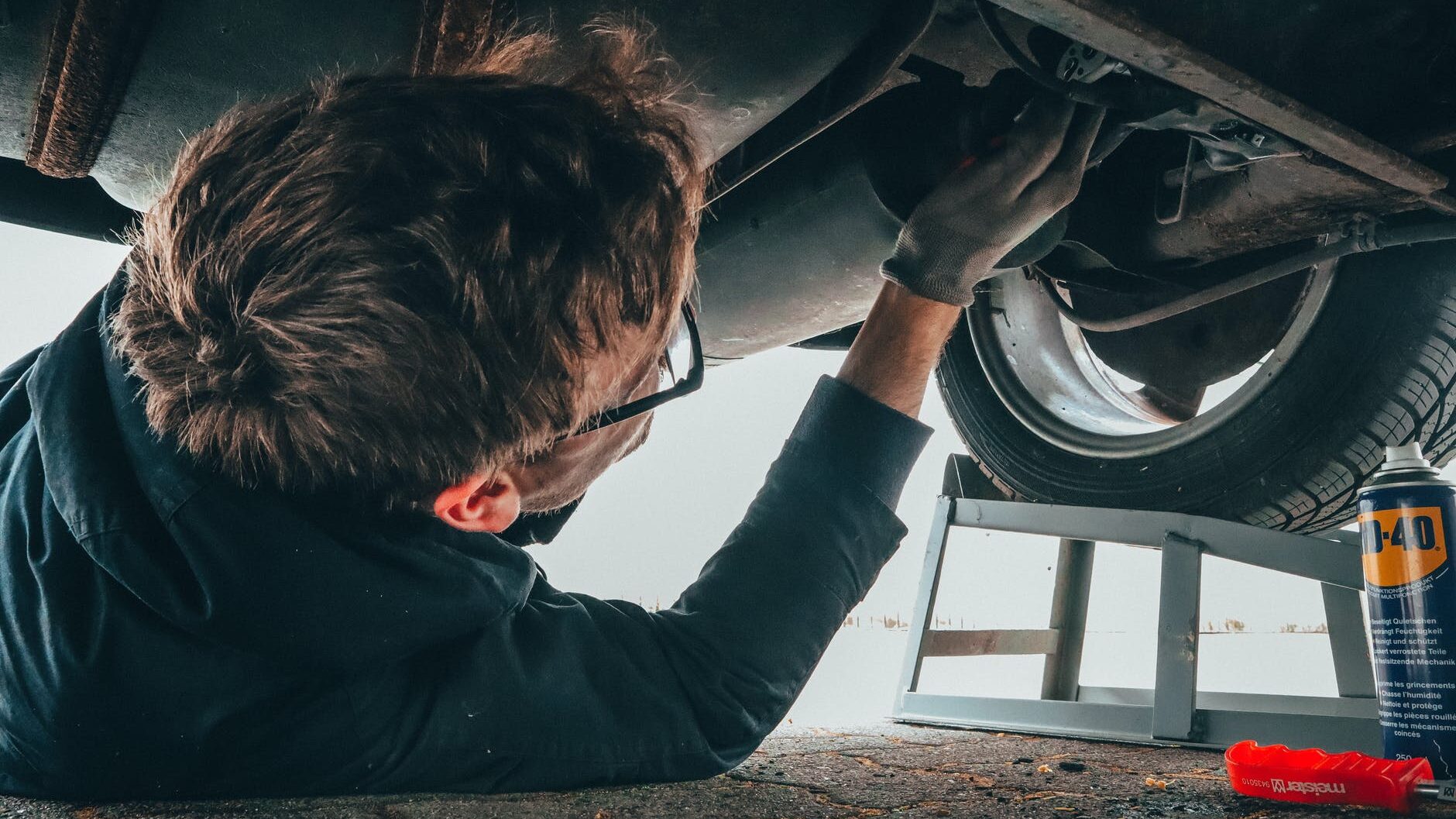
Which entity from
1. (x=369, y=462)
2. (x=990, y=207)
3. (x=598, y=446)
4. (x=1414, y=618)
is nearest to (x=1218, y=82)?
(x=990, y=207)

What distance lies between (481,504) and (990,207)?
602 mm

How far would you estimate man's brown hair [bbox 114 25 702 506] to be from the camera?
643mm

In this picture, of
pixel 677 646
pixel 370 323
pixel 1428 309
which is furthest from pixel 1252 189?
pixel 370 323

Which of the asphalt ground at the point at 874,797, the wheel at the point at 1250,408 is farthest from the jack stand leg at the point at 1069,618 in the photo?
the asphalt ground at the point at 874,797

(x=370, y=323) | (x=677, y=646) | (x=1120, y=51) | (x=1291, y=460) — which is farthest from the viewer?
(x=1291, y=460)

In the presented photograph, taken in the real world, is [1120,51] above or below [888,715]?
above

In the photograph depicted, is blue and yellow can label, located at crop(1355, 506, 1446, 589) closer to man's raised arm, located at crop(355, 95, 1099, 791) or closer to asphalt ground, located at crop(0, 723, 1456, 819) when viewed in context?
asphalt ground, located at crop(0, 723, 1456, 819)

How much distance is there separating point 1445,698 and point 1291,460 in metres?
0.46

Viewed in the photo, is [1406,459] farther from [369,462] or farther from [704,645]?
[369,462]

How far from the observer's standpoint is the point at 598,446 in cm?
87

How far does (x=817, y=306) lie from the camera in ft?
4.14

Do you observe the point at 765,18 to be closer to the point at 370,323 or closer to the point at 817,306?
the point at 370,323

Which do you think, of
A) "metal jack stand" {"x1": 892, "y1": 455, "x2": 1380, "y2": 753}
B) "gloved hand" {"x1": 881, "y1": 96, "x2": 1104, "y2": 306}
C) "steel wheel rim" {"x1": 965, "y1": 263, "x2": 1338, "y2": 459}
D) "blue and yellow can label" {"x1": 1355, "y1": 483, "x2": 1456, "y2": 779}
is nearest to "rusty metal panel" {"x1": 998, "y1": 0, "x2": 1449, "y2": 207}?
"gloved hand" {"x1": 881, "y1": 96, "x2": 1104, "y2": 306}

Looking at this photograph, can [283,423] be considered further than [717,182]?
No
